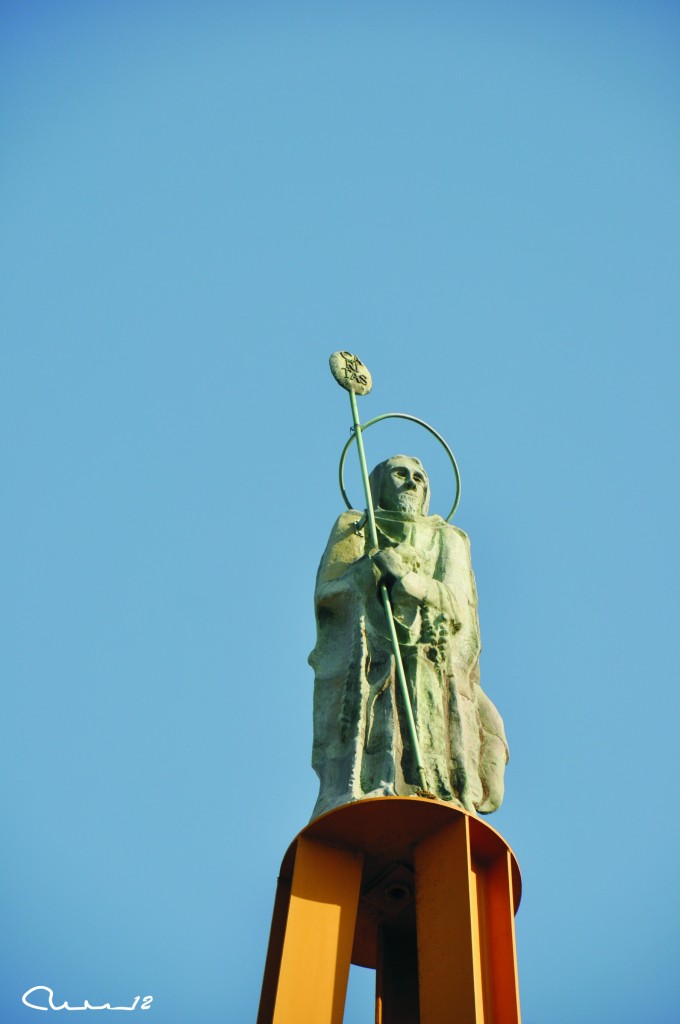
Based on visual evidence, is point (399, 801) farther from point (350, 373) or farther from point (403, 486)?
point (350, 373)

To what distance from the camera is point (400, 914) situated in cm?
1034

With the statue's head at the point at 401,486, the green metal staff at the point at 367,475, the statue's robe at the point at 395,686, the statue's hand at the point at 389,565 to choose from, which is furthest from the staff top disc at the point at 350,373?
the statue's hand at the point at 389,565

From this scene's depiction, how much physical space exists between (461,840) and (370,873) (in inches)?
43.9

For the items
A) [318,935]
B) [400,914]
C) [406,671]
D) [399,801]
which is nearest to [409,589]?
[406,671]

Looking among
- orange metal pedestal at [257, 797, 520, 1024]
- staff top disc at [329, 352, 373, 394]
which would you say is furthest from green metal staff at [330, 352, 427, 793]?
orange metal pedestal at [257, 797, 520, 1024]

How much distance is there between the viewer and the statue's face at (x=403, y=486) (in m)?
13.0

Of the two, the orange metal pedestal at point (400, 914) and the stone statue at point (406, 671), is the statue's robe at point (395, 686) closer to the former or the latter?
the stone statue at point (406, 671)

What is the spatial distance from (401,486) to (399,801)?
14.5 ft

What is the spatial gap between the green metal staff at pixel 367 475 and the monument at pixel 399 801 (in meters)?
0.03

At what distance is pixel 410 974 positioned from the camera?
1027 cm

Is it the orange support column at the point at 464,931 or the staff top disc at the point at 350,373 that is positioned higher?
the staff top disc at the point at 350,373

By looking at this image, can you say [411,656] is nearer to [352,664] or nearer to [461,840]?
[352,664]

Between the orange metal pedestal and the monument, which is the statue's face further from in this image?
the orange metal pedestal

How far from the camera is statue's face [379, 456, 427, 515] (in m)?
13.0
